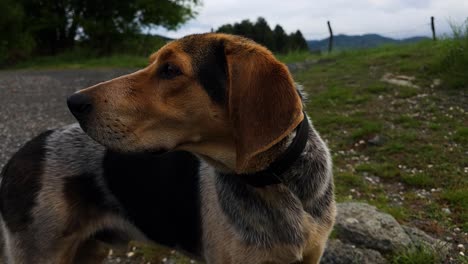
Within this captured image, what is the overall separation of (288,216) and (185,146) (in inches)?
33.1

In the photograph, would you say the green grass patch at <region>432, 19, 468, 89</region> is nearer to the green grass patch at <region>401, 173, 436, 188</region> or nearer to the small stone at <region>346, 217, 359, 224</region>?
the green grass patch at <region>401, 173, 436, 188</region>

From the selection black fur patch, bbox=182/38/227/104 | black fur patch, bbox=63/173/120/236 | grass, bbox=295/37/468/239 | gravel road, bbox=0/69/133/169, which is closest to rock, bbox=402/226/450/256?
grass, bbox=295/37/468/239

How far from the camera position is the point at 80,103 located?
2.91 metres

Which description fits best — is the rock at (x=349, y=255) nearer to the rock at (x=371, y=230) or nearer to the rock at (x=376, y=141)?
the rock at (x=371, y=230)

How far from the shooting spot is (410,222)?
552cm

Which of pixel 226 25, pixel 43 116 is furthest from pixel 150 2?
pixel 43 116

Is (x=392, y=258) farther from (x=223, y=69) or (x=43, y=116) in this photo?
(x=43, y=116)

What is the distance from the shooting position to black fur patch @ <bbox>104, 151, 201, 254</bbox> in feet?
11.8

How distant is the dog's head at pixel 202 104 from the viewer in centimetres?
285

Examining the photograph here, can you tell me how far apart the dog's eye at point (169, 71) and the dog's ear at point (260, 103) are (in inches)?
15.3

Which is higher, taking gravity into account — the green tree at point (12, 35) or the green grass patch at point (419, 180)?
the green tree at point (12, 35)

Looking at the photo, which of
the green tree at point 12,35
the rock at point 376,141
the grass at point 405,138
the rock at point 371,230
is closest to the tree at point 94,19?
the green tree at point 12,35

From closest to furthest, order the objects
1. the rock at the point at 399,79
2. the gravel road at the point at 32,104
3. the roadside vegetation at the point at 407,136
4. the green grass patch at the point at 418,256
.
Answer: the green grass patch at the point at 418,256, the roadside vegetation at the point at 407,136, the gravel road at the point at 32,104, the rock at the point at 399,79

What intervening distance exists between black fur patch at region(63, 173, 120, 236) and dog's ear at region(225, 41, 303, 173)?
1.39 meters
